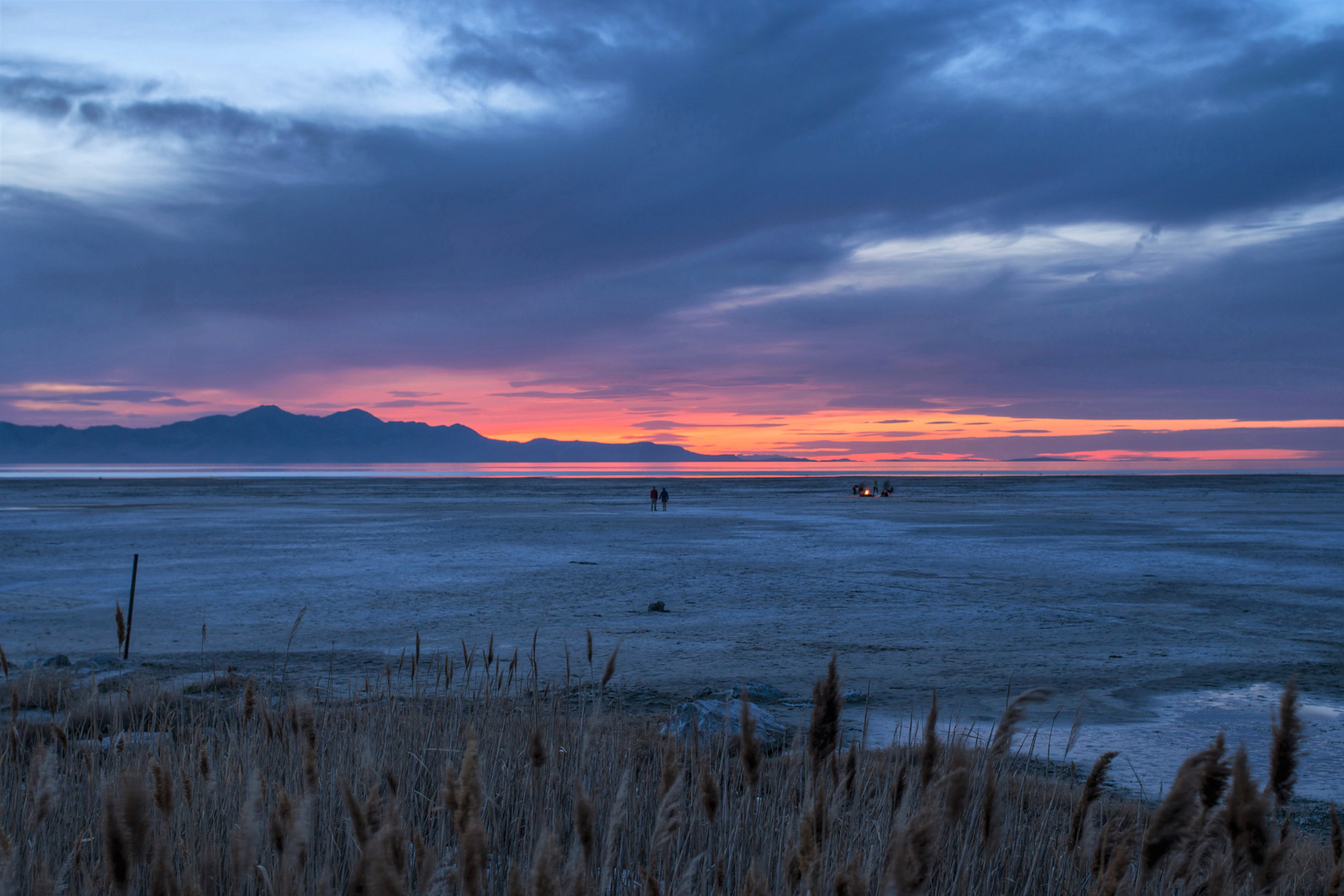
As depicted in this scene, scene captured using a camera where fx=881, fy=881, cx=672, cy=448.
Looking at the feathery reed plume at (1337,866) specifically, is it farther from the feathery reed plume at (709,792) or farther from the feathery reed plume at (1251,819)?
the feathery reed plume at (709,792)

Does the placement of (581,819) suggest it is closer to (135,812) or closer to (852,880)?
(852,880)

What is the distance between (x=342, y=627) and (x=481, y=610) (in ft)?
6.97

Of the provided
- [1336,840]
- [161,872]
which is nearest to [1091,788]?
[1336,840]

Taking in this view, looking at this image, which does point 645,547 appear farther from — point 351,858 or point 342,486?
point 342,486

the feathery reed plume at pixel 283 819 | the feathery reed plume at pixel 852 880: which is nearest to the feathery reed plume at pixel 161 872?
the feathery reed plume at pixel 283 819

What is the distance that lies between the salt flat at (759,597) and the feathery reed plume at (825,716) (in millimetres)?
2834

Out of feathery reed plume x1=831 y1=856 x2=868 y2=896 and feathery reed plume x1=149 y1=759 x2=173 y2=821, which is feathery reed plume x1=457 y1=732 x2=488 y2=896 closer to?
feathery reed plume x1=831 y1=856 x2=868 y2=896

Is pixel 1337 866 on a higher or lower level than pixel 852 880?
lower

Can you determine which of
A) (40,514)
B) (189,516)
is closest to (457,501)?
(189,516)

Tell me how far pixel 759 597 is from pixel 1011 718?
13397 mm

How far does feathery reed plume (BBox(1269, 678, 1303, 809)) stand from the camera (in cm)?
175

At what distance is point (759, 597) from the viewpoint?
15.0m

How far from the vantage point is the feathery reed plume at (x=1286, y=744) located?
175cm

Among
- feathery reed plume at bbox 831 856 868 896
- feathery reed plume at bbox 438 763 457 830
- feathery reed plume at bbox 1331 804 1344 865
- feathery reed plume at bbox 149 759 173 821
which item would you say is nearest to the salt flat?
feathery reed plume at bbox 1331 804 1344 865
